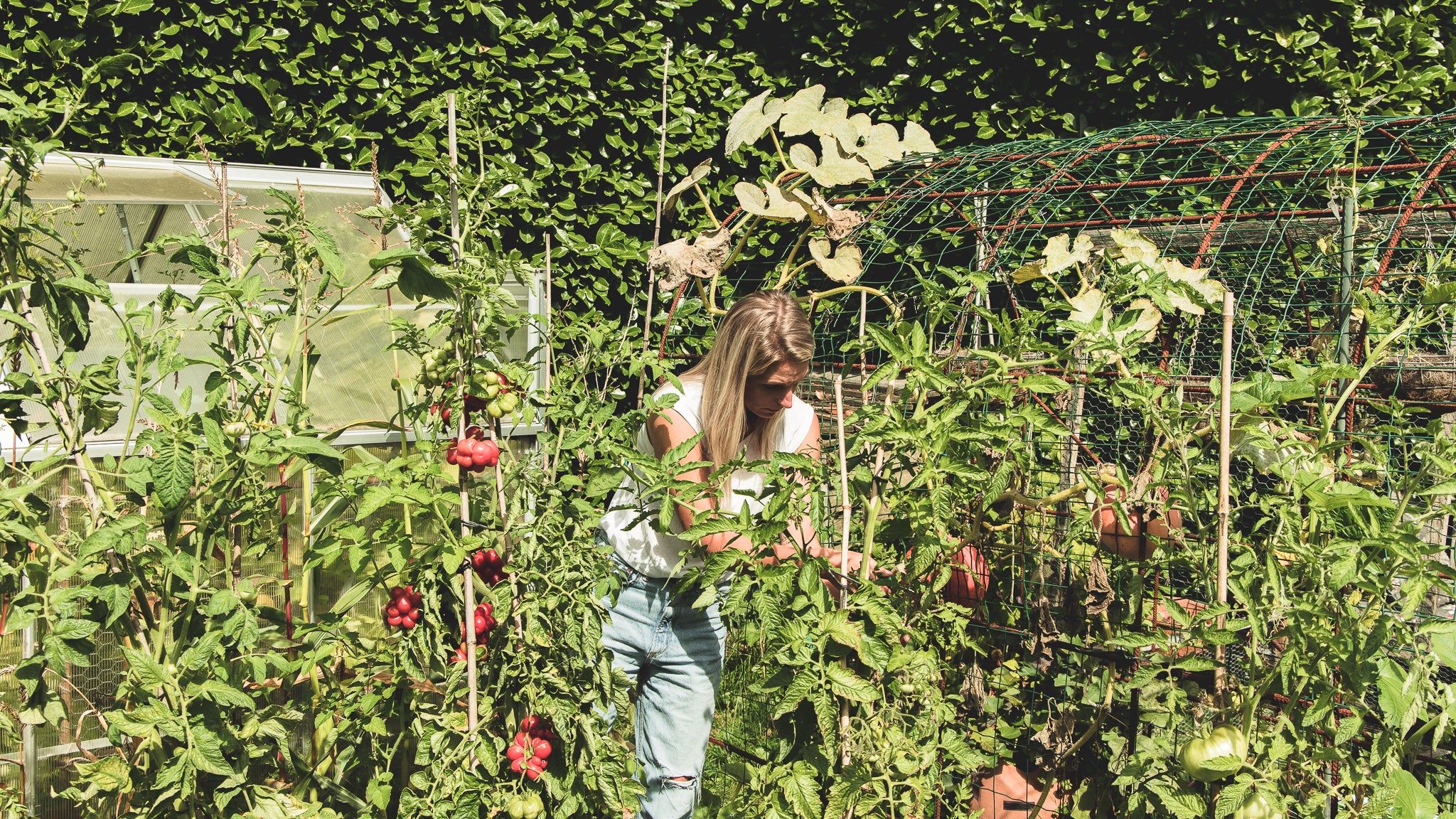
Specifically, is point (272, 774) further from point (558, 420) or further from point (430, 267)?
point (430, 267)

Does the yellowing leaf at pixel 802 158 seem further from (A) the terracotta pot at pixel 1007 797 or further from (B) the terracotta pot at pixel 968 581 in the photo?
(A) the terracotta pot at pixel 1007 797

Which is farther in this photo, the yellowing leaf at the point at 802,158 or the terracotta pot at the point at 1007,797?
the terracotta pot at the point at 1007,797

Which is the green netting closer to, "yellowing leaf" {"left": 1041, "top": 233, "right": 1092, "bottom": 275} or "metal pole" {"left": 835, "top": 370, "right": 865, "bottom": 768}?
"yellowing leaf" {"left": 1041, "top": 233, "right": 1092, "bottom": 275}

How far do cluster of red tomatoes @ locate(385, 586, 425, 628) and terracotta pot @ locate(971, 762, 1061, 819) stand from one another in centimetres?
141

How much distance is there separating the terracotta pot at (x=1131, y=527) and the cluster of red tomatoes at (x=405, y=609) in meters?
1.12

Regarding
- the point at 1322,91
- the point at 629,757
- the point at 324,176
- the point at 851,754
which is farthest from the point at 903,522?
the point at 1322,91

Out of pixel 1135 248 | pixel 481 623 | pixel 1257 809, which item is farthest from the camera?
pixel 1135 248

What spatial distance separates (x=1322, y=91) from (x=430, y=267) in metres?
4.21

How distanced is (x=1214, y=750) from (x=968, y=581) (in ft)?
2.76

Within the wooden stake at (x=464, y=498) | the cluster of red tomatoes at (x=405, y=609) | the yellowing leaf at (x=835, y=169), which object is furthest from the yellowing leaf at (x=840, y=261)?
the cluster of red tomatoes at (x=405, y=609)

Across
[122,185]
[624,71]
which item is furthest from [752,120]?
[122,185]

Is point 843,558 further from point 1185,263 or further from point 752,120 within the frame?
point 1185,263

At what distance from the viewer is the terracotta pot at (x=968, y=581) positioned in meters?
2.04

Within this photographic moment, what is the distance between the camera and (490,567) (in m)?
1.59
